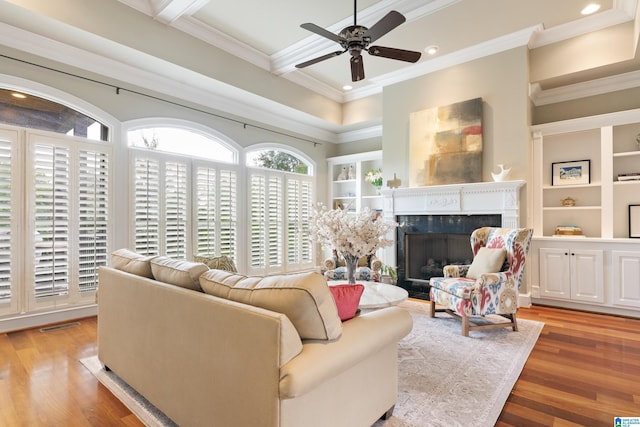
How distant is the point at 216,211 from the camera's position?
17.2 ft

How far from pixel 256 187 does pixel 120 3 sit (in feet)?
10.0

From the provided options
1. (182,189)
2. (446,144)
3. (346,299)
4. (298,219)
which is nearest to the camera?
(346,299)

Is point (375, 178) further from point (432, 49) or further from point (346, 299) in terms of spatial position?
point (346, 299)

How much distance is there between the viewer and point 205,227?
5.10 meters

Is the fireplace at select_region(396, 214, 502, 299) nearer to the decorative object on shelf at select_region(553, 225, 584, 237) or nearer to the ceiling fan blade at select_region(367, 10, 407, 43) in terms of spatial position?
the decorative object on shelf at select_region(553, 225, 584, 237)

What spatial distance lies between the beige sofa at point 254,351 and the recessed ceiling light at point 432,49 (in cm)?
403

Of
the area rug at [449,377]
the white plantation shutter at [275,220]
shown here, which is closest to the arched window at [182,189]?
the white plantation shutter at [275,220]

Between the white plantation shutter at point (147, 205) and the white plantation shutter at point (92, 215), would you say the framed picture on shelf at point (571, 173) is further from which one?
the white plantation shutter at point (92, 215)

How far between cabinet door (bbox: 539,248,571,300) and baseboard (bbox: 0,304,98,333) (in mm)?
Result: 5750

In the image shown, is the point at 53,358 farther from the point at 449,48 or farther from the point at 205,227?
the point at 449,48

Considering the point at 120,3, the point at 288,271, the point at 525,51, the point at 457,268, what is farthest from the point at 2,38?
the point at 525,51

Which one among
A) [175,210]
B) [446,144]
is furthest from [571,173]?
[175,210]

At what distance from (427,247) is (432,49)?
2.90m

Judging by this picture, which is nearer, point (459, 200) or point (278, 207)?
point (459, 200)
